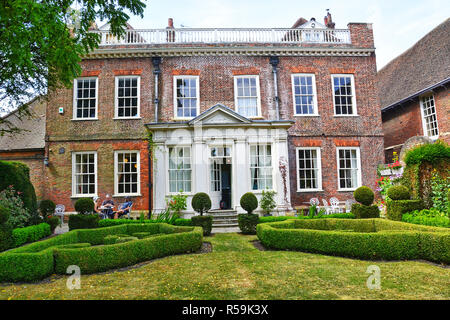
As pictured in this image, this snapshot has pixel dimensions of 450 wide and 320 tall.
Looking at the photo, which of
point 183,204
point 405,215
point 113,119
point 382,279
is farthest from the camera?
point 113,119

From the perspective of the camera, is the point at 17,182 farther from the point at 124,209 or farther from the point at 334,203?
the point at 334,203

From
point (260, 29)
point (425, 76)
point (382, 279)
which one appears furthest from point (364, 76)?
point (382, 279)

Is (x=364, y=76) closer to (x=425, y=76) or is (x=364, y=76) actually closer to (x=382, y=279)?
(x=425, y=76)

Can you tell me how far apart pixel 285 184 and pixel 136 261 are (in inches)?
317

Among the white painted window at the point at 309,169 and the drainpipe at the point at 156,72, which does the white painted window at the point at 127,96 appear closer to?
the drainpipe at the point at 156,72

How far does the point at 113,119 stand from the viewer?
1534 cm

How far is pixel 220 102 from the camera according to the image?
15.6m

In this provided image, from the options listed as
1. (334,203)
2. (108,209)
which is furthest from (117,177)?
(334,203)

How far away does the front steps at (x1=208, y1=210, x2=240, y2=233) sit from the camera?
12.2m

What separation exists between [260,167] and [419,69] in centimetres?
1311

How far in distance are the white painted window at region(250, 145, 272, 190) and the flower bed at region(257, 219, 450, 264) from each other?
517 centimetres

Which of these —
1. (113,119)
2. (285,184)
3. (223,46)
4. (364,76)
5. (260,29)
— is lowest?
(285,184)

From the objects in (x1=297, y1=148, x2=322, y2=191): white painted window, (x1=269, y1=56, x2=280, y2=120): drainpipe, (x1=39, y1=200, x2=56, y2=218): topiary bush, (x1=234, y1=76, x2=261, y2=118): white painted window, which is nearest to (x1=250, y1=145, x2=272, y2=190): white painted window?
(x1=297, y1=148, x2=322, y2=191): white painted window
